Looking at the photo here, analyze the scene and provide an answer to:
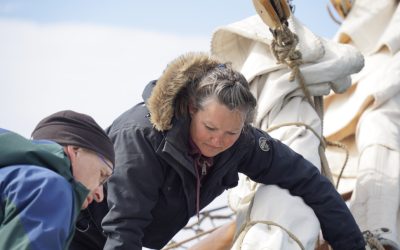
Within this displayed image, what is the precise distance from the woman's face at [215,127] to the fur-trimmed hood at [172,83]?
77mm

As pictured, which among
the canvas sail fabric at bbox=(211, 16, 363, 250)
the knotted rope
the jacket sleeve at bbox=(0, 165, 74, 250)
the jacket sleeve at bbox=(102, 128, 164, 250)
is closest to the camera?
the jacket sleeve at bbox=(0, 165, 74, 250)

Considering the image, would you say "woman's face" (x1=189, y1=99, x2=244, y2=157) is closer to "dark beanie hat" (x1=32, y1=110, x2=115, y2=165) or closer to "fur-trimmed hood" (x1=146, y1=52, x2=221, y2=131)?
"fur-trimmed hood" (x1=146, y1=52, x2=221, y2=131)

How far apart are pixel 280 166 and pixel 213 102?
435 millimetres

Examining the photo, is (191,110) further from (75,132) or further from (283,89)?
(283,89)

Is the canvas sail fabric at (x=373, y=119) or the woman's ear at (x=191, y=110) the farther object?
the canvas sail fabric at (x=373, y=119)

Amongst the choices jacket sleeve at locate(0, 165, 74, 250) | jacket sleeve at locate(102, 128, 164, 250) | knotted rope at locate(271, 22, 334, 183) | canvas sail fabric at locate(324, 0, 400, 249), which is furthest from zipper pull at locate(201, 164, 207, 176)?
jacket sleeve at locate(0, 165, 74, 250)

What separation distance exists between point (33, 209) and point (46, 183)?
60 mm

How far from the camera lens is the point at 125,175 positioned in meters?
2.38

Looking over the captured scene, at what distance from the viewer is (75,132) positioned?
1.82m

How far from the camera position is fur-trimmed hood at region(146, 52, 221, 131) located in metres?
2.41

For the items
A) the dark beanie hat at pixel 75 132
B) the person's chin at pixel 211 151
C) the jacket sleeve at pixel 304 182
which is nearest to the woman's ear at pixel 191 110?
the person's chin at pixel 211 151

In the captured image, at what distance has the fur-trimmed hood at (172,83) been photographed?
241 centimetres

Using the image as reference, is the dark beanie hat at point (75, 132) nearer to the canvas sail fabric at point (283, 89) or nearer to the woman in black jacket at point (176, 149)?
the woman in black jacket at point (176, 149)

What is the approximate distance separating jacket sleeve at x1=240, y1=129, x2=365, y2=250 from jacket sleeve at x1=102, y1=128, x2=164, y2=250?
0.38m
